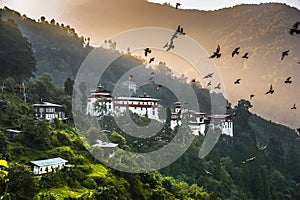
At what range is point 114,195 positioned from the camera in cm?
1411

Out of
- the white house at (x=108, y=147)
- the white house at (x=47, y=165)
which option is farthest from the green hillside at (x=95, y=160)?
the white house at (x=108, y=147)

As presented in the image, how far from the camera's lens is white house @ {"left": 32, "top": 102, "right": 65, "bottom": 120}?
23108 millimetres

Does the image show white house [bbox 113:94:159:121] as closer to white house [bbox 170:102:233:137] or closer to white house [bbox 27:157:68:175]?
white house [bbox 170:102:233:137]

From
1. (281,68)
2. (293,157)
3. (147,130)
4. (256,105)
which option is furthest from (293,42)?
(147,130)

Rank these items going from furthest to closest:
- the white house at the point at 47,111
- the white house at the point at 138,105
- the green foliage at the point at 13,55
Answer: the white house at the point at 138,105 < the green foliage at the point at 13,55 < the white house at the point at 47,111

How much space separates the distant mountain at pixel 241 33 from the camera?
202ft

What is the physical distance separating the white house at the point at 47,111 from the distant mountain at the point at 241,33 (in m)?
39.8

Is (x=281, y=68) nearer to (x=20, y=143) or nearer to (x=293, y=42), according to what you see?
(x=293, y=42)

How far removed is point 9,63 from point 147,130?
424 inches

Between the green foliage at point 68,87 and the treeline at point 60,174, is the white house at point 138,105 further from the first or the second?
the treeline at point 60,174

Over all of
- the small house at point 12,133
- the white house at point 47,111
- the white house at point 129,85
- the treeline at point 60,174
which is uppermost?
the white house at point 129,85

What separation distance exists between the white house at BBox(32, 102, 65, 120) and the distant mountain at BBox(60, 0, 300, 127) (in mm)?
39763

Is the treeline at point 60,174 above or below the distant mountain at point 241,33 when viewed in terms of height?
below

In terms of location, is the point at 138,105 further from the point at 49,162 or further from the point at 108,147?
the point at 49,162
